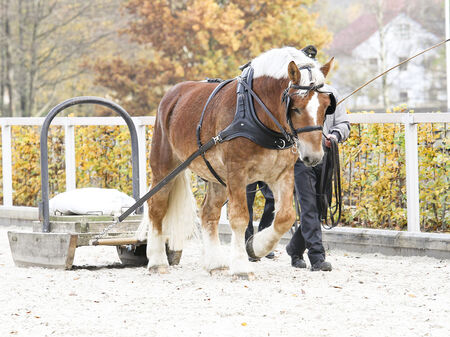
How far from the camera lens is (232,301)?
605 centimetres

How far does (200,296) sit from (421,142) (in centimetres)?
359

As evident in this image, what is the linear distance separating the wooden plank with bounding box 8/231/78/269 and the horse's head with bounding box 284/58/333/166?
7.97ft

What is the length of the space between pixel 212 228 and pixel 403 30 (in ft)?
151

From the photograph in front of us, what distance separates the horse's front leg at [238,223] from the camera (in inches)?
266

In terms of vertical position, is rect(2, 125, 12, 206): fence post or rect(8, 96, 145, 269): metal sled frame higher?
rect(2, 125, 12, 206): fence post

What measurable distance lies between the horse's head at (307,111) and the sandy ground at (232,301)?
3.50 feet

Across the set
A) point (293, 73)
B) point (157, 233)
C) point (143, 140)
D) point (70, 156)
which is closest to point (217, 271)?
point (157, 233)

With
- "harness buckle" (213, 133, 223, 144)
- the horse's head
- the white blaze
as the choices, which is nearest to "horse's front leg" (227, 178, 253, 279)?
"harness buckle" (213, 133, 223, 144)

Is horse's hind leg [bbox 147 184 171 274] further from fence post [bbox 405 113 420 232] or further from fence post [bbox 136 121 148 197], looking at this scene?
fence post [bbox 136 121 148 197]

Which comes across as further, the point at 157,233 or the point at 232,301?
the point at 157,233

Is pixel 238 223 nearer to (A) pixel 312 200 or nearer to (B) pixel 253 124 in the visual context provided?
(B) pixel 253 124

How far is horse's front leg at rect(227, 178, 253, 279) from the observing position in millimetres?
6754

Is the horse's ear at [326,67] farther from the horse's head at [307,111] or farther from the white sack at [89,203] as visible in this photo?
the white sack at [89,203]

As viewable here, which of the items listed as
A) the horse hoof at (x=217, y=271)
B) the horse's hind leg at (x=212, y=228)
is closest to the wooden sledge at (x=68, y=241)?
the horse's hind leg at (x=212, y=228)
